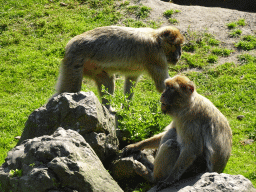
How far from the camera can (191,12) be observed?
430 inches

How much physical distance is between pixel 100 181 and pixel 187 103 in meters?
1.58

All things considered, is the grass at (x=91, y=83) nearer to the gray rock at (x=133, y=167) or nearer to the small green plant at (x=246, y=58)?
the small green plant at (x=246, y=58)

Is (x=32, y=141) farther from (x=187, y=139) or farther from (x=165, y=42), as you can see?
(x=165, y=42)

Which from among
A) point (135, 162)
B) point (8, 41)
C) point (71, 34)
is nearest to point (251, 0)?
point (71, 34)

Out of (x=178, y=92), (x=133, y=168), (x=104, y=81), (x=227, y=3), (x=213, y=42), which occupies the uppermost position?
(x=227, y=3)

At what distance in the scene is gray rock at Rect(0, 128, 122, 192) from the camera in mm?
3299

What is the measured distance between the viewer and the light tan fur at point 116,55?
6.00 m

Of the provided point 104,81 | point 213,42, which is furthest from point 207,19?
point 104,81

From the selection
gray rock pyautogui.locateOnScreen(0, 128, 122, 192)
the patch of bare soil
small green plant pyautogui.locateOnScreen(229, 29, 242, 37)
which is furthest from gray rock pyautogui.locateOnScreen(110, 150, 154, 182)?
small green plant pyautogui.locateOnScreen(229, 29, 242, 37)

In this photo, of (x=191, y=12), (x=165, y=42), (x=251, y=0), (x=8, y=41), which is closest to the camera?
(x=165, y=42)

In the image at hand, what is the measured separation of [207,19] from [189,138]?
7.36 m

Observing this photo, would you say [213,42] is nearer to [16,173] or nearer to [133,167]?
[133,167]

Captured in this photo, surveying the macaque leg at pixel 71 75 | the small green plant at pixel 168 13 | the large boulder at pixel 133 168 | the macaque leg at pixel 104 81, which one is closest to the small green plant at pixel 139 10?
the small green plant at pixel 168 13

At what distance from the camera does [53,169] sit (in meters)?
3.34
